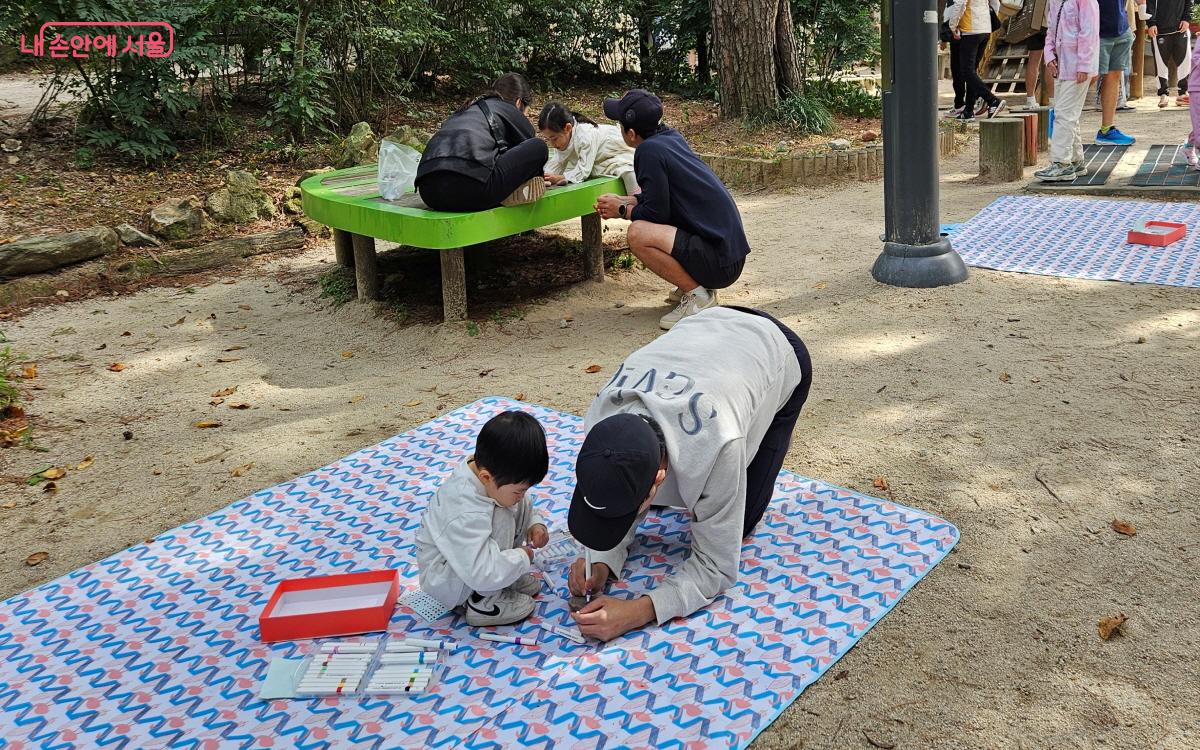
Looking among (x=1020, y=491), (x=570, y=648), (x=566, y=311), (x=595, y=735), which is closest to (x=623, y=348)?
(x=566, y=311)

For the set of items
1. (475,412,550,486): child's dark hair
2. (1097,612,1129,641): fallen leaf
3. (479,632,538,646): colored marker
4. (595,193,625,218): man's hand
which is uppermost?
(595,193,625,218): man's hand

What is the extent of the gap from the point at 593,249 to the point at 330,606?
360 cm

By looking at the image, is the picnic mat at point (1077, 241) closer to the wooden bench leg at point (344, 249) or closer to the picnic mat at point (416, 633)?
the picnic mat at point (416, 633)

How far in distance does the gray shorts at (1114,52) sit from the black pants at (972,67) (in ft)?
7.21

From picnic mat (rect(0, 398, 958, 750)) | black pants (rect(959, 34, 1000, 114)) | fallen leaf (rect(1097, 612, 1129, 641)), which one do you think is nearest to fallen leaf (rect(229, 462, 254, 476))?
picnic mat (rect(0, 398, 958, 750))

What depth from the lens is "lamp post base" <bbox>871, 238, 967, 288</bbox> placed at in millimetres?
5602

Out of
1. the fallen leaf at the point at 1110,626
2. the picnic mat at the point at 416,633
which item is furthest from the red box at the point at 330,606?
the fallen leaf at the point at 1110,626

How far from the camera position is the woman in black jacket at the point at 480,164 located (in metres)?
5.17

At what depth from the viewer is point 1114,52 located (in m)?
8.41

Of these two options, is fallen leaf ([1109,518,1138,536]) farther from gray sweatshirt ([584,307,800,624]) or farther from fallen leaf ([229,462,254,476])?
fallen leaf ([229,462,254,476])

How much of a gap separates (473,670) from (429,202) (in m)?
3.20

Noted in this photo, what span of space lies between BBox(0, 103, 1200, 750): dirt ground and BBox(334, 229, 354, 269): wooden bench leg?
365mm

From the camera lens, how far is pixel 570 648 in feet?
8.86

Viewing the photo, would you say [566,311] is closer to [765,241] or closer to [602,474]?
[765,241]
